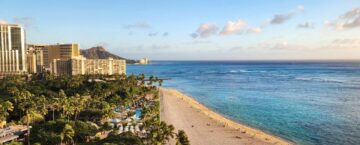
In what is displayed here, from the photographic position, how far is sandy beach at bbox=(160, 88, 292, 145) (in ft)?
166

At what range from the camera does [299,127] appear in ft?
201

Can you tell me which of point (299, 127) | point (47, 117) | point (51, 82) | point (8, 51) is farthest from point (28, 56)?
point (299, 127)

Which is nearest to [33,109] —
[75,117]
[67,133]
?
[75,117]

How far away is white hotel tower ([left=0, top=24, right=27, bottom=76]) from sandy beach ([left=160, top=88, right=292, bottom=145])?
3238 inches

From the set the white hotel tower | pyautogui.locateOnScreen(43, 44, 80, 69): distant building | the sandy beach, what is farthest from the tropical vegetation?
pyautogui.locateOnScreen(43, 44, 80, 69): distant building

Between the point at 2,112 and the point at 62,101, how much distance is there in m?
9.82

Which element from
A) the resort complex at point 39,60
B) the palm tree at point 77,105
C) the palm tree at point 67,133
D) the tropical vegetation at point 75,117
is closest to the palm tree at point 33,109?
the tropical vegetation at point 75,117

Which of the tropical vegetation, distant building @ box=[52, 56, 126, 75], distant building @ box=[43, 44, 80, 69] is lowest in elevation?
the tropical vegetation

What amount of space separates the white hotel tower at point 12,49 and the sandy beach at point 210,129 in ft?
270

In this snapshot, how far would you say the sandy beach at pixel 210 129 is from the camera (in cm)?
5058

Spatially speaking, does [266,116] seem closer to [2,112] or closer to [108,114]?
[108,114]

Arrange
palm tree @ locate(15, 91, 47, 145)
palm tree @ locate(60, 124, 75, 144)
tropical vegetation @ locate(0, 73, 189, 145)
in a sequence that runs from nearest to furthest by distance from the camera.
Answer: tropical vegetation @ locate(0, 73, 189, 145)
palm tree @ locate(60, 124, 75, 144)
palm tree @ locate(15, 91, 47, 145)

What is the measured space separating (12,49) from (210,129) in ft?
352

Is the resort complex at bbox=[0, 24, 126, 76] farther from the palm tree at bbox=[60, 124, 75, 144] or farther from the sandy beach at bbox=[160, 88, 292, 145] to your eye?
the palm tree at bbox=[60, 124, 75, 144]
